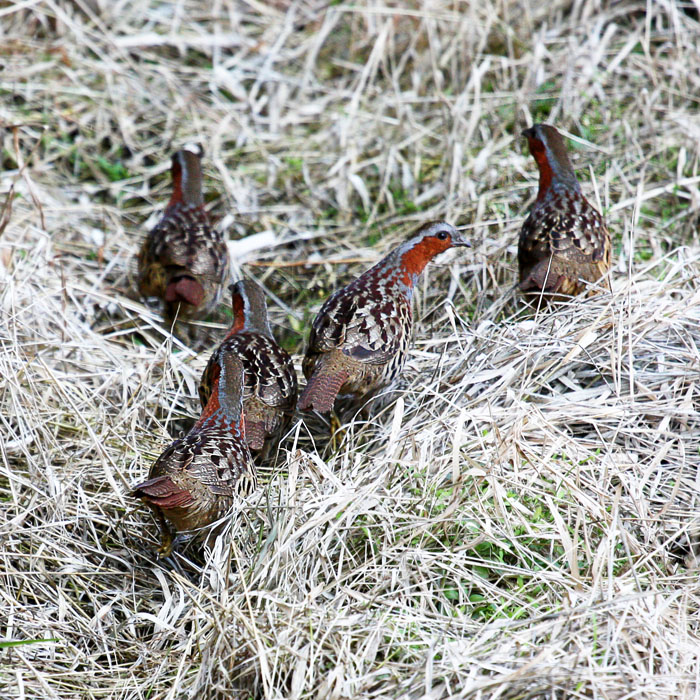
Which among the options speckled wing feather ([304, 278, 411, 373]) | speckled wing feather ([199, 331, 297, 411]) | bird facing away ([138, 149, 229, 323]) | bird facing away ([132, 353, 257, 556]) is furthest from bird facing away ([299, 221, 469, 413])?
bird facing away ([138, 149, 229, 323])

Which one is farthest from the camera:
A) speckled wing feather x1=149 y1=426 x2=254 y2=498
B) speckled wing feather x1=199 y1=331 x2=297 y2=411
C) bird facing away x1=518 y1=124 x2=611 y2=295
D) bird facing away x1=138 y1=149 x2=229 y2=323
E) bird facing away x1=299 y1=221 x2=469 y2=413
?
bird facing away x1=138 y1=149 x2=229 y2=323

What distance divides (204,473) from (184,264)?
2028 millimetres

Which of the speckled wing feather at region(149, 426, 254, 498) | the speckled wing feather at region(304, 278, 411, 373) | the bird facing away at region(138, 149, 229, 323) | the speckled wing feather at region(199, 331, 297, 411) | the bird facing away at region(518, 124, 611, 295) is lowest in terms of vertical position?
the bird facing away at region(138, 149, 229, 323)

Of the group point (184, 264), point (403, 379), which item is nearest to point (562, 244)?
point (403, 379)

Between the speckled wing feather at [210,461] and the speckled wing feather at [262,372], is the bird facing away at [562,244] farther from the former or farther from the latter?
the speckled wing feather at [210,461]

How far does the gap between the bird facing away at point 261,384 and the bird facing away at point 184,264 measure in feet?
2.48

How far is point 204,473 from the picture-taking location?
11.8 feet

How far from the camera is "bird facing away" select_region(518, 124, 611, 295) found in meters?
4.61

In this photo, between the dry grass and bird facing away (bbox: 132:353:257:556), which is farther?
bird facing away (bbox: 132:353:257:556)

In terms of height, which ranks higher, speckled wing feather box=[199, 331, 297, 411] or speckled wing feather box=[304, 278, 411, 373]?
speckled wing feather box=[304, 278, 411, 373]

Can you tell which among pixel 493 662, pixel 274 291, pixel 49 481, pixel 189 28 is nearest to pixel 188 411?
pixel 49 481

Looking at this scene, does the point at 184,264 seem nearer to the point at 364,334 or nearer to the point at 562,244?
the point at 364,334

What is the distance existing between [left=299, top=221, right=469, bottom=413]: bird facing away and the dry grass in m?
0.20

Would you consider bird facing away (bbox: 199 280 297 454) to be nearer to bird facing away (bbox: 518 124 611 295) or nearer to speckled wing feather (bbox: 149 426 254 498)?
speckled wing feather (bbox: 149 426 254 498)
